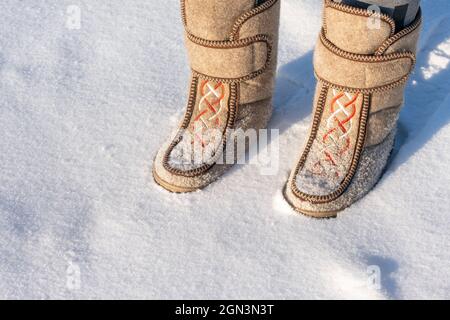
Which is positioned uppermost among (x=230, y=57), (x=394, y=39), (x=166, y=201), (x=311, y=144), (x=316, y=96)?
(x=394, y=39)

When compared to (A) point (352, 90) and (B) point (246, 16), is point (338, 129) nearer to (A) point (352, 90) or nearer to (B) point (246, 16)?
(A) point (352, 90)

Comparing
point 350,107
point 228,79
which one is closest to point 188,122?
point 228,79

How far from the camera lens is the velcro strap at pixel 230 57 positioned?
1566 millimetres

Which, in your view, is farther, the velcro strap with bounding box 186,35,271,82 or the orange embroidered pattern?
the orange embroidered pattern

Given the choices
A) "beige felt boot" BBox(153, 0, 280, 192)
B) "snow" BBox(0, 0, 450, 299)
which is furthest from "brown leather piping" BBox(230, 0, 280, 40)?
"snow" BBox(0, 0, 450, 299)

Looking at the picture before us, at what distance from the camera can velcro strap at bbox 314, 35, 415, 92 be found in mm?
1474

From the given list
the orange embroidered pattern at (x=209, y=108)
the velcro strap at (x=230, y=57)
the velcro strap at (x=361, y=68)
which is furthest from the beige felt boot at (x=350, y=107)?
the orange embroidered pattern at (x=209, y=108)

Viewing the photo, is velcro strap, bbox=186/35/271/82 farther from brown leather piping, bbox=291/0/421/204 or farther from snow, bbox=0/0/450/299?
Result: snow, bbox=0/0/450/299

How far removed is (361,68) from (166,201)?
2.00ft

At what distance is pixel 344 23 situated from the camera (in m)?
1.44

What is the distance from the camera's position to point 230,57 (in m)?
1.58

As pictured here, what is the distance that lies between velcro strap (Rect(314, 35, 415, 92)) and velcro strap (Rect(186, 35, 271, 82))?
15 cm

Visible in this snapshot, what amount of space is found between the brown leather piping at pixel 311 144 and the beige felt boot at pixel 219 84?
179 millimetres

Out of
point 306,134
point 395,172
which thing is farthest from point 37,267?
point 395,172
